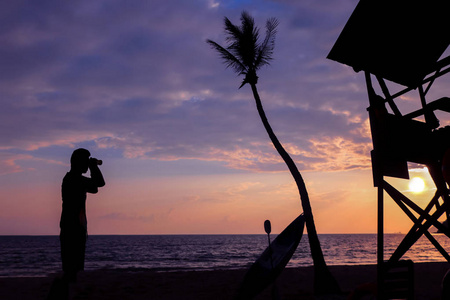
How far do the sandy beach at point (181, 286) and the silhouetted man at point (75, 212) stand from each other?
31.1 feet

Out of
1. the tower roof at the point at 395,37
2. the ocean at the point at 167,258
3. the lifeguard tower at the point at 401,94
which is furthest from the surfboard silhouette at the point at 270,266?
the ocean at the point at 167,258

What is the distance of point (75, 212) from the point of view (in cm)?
343

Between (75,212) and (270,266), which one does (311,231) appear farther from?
(75,212)

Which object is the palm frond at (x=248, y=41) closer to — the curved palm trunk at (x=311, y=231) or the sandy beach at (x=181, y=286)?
the curved palm trunk at (x=311, y=231)

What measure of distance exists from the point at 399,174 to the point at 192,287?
9976mm

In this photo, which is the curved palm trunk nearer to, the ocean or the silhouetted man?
the silhouetted man

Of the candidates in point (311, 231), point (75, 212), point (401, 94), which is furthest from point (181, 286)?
point (75, 212)

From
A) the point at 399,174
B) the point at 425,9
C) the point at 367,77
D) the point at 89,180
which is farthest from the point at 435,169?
the point at 89,180

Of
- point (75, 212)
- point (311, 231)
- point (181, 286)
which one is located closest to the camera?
point (75, 212)

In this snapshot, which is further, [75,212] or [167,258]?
[167,258]

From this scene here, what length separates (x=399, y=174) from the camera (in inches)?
271

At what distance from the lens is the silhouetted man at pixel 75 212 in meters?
3.24

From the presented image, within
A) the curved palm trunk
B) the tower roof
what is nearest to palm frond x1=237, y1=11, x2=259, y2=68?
the curved palm trunk

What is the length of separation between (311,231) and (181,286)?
5803mm
